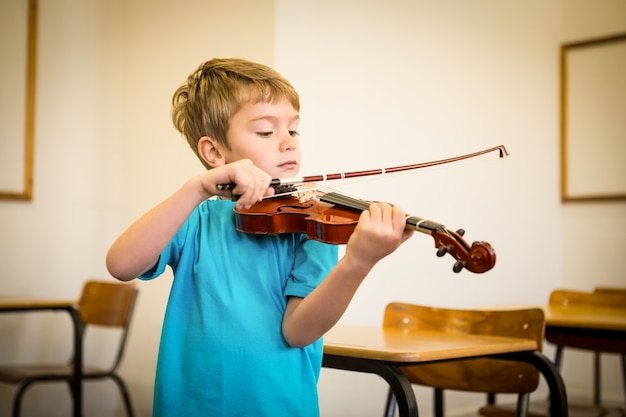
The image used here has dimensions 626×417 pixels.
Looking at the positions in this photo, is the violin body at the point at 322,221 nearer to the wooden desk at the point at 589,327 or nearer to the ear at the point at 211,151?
the ear at the point at 211,151

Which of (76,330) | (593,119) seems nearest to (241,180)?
(76,330)

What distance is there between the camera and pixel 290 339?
135cm

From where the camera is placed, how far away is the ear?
1510 millimetres

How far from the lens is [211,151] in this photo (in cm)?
153

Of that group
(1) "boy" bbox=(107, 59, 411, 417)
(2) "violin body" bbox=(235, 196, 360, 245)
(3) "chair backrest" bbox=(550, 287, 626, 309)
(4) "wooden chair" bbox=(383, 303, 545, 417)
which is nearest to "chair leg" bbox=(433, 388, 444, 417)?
(4) "wooden chair" bbox=(383, 303, 545, 417)

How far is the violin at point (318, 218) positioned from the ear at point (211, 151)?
0.42ft

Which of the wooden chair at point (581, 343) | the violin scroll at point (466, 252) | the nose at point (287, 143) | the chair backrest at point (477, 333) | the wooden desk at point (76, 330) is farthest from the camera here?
the wooden desk at point (76, 330)

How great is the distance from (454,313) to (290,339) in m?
1.23

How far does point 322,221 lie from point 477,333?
1.23 metres

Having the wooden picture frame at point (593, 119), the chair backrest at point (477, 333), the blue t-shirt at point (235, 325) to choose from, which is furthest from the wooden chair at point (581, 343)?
the blue t-shirt at point (235, 325)

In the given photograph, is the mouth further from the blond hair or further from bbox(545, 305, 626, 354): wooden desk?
bbox(545, 305, 626, 354): wooden desk

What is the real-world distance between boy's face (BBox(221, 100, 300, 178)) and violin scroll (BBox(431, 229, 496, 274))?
13.6 inches

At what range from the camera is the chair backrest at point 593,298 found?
3467 millimetres

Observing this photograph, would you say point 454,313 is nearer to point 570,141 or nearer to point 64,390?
point 64,390
